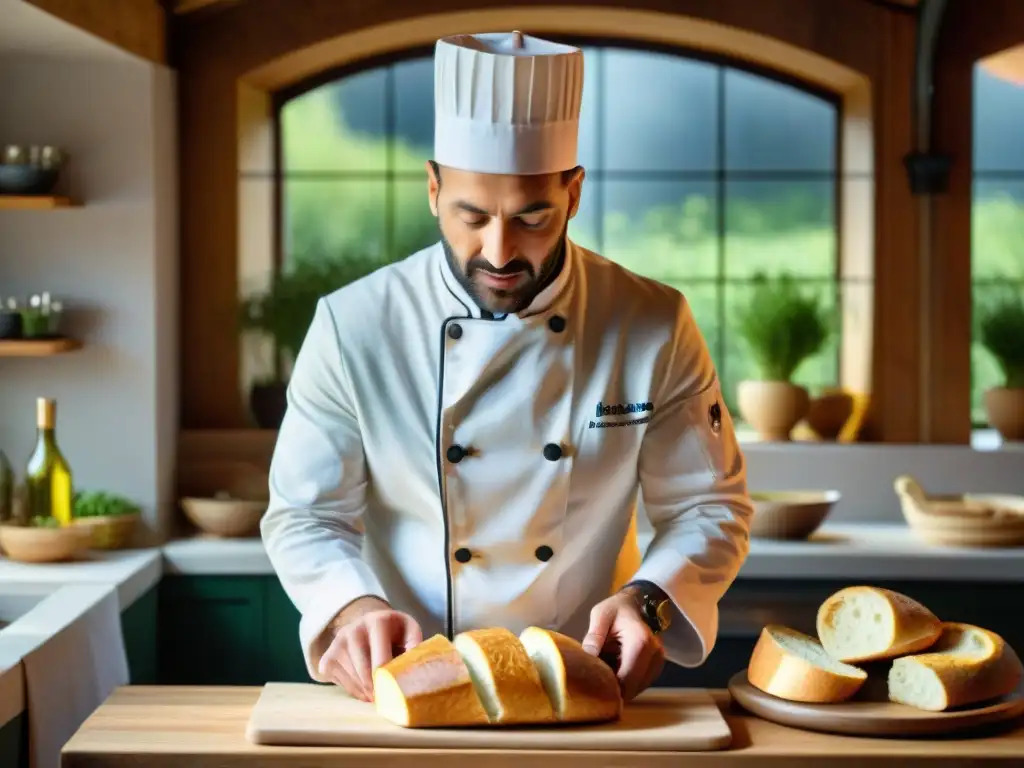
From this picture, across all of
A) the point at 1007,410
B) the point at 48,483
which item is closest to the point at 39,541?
the point at 48,483

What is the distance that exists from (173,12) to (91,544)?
4.83ft

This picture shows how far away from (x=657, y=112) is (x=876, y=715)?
2966 mm

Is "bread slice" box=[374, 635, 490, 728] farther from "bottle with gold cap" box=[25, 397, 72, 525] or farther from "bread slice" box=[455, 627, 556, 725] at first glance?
"bottle with gold cap" box=[25, 397, 72, 525]

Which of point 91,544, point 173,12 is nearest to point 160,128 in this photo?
point 173,12

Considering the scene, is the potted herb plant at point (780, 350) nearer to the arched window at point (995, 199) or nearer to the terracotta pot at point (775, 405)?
the terracotta pot at point (775, 405)

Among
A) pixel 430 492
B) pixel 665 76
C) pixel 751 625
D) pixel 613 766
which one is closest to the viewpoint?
pixel 613 766

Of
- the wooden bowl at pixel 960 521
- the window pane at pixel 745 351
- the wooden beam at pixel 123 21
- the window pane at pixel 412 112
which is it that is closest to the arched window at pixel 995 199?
the window pane at pixel 745 351

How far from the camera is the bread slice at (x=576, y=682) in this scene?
1.77 meters

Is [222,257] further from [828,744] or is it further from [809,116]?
[828,744]

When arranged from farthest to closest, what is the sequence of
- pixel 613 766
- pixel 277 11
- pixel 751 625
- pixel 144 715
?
pixel 277 11 < pixel 751 625 < pixel 144 715 < pixel 613 766

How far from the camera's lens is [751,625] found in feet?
11.9

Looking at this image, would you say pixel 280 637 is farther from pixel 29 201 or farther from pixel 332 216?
pixel 332 216

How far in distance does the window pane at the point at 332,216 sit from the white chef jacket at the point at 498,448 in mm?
2204

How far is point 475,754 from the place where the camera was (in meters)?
1.69
